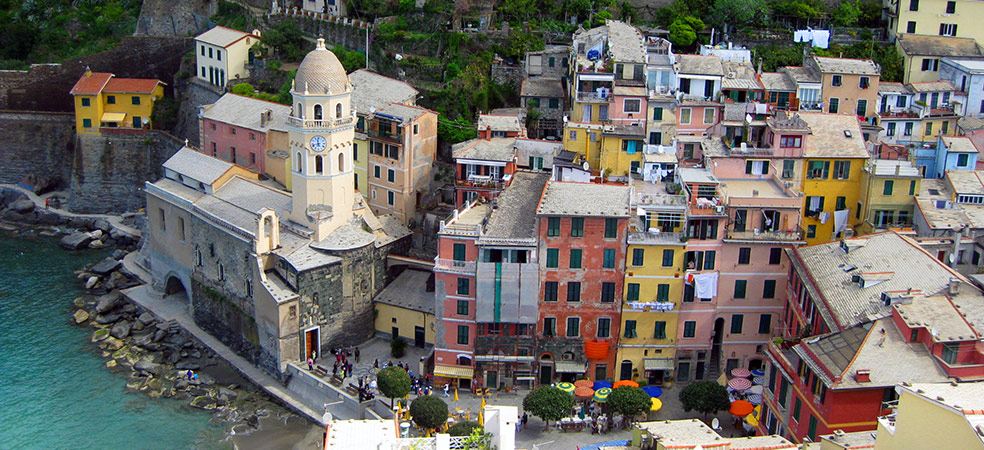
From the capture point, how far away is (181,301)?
3036 inches

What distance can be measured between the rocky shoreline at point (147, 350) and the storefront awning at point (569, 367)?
15147mm

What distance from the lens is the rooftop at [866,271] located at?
2042 inches

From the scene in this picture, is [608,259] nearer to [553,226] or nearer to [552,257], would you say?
[552,257]

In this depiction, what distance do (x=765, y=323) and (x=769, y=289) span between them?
6.50 ft

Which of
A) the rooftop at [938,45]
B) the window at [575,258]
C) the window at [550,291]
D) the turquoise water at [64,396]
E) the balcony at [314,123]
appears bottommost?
the turquoise water at [64,396]

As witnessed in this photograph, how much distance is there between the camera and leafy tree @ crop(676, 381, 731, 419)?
5819 centimetres

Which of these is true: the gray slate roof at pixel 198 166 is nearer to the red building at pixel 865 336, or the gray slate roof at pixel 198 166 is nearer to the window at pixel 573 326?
the window at pixel 573 326

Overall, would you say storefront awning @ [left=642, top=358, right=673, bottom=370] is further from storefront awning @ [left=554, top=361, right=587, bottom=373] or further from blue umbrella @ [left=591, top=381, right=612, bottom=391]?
storefront awning @ [left=554, top=361, right=587, bottom=373]

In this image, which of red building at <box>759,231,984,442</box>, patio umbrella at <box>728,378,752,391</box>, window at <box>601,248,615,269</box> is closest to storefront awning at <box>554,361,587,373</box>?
window at <box>601,248,615,269</box>

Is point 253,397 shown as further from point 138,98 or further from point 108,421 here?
point 138,98

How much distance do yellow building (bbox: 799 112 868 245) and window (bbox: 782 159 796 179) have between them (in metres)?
0.69

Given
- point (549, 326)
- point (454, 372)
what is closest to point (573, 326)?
point (549, 326)

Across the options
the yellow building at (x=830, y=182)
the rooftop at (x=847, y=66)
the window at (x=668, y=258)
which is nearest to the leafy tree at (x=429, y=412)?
the window at (x=668, y=258)

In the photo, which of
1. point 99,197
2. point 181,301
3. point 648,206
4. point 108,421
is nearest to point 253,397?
point 108,421
